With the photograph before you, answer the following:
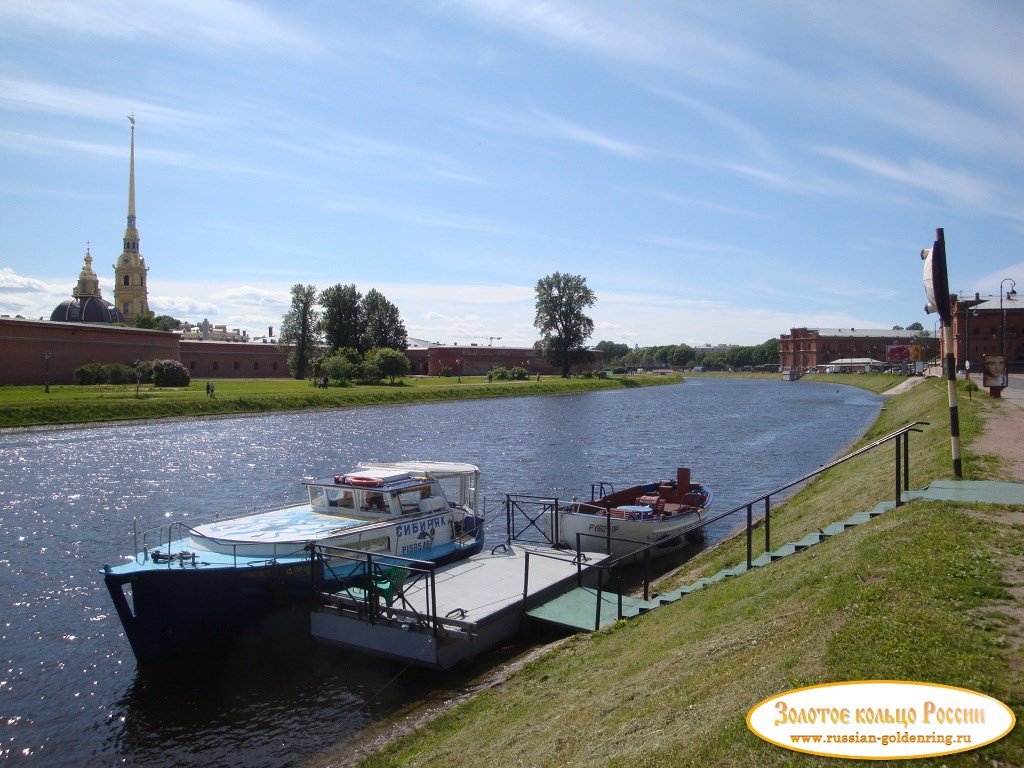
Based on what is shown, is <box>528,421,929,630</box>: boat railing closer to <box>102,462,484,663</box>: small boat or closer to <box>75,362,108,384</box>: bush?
<box>102,462,484,663</box>: small boat

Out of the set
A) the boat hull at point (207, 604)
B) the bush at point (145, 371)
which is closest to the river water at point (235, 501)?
the boat hull at point (207, 604)

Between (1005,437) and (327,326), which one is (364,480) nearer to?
(1005,437)

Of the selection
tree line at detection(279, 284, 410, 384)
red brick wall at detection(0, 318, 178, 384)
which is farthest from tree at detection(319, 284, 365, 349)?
red brick wall at detection(0, 318, 178, 384)

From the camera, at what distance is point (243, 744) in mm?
12430

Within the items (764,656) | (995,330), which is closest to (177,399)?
(764,656)

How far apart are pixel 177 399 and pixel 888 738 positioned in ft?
Answer: 221

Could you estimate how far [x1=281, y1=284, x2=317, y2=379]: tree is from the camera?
364ft

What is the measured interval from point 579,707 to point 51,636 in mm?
12820

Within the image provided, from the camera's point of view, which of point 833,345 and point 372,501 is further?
point 833,345

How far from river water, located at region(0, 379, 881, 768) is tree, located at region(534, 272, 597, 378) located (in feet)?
148

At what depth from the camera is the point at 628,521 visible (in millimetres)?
22266

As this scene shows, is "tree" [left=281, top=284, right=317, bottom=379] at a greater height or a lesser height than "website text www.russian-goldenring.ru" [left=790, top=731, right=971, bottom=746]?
greater

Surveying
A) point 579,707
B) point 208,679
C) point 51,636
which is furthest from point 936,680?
point 51,636

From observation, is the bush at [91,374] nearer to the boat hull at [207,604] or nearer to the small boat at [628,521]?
the small boat at [628,521]
